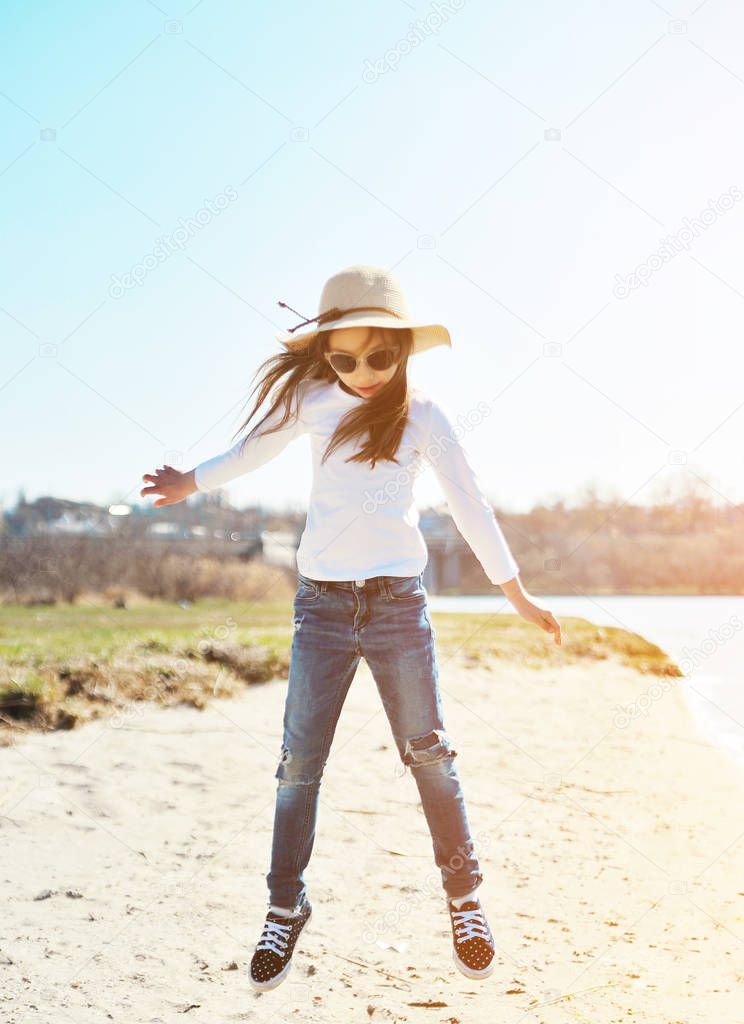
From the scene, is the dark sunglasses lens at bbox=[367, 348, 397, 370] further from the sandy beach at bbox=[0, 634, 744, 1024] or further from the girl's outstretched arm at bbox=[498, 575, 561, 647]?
the sandy beach at bbox=[0, 634, 744, 1024]

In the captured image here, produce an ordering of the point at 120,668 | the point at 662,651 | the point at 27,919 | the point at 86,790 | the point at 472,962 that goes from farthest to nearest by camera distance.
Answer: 1. the point at 662,651
2. the point at 120,668
3. the point at 86,790
4. the point at 27,919
5. the point at 472,962

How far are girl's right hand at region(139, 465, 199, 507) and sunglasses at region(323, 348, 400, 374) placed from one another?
60 centimetres

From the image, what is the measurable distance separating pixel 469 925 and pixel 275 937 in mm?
613

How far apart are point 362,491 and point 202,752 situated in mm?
4426

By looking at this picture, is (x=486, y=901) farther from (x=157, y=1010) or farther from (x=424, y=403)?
(x=424, y=403)

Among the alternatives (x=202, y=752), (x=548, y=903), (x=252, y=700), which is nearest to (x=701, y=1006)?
(x=548, y=903)

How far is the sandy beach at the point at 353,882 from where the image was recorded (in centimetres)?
348

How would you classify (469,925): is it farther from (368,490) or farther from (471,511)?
(368,490)

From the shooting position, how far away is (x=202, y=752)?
6.77 metres

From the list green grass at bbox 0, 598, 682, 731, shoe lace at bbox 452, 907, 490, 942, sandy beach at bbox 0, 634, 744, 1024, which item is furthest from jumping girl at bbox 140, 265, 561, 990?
green grass at bbox 0, 598, 682, 731

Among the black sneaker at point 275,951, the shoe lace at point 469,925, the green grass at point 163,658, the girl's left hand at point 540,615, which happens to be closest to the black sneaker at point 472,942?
the shoe lace at point 469,925

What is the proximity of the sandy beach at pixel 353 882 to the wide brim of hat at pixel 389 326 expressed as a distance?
2350 millimetres

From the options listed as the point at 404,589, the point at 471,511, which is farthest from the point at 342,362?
the point at 404,589

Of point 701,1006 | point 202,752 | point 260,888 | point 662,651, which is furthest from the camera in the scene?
point 662,651
